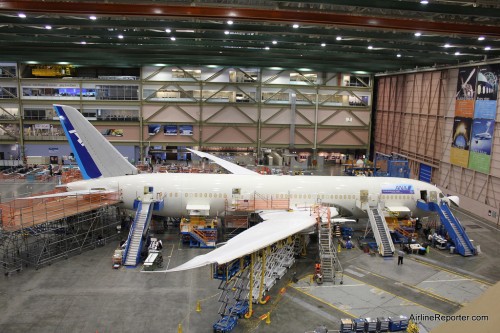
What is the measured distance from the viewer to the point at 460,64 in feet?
162

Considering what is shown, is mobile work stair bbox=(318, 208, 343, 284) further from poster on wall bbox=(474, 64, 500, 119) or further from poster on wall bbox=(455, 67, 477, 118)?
poster on wall bbox=(455, 67, 477, 118)

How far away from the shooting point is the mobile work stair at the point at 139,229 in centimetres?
3096

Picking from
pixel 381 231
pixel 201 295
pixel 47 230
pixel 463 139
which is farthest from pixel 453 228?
pixel 47 230

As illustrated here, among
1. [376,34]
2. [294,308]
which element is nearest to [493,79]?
[376,34]

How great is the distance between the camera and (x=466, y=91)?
48719mm

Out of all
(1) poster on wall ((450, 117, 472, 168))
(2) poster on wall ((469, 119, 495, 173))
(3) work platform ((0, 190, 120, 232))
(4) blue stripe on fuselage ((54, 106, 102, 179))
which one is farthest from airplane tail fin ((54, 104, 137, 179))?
(1) poster on wall ((450, 117, 472, 168))

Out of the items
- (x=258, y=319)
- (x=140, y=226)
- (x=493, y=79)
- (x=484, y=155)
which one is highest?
(x=493, y=79)

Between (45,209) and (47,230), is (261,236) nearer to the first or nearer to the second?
(45,209)

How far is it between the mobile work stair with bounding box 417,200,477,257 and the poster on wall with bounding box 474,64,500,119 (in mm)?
14061

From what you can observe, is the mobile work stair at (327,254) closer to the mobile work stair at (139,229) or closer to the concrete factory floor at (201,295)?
the concrete factory floor at (201,295)

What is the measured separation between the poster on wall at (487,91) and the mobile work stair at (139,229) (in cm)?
3612

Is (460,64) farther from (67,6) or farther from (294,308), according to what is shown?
(67,6)

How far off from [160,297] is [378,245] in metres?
18.5

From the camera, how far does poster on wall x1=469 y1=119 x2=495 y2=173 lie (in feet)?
146
